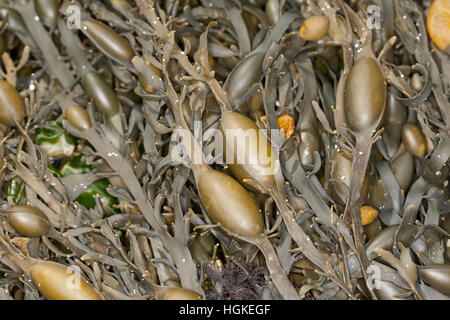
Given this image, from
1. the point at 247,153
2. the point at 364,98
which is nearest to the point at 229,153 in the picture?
the point at 247,153

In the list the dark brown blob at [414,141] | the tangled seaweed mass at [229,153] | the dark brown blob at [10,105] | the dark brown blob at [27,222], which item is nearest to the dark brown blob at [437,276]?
the tangled seaweed mass at [229,153]

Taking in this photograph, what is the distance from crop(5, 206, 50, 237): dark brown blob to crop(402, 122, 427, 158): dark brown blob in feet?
1.50

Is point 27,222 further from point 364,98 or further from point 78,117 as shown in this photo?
point 364,98

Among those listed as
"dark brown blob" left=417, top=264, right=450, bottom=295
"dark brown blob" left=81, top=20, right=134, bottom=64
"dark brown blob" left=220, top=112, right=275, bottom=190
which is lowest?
"dark brown blob" left=417, top=264, right=450, bottom=295

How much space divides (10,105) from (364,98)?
471 mm

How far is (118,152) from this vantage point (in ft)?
2.31

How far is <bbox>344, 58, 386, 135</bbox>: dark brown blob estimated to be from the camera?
593 millimetres

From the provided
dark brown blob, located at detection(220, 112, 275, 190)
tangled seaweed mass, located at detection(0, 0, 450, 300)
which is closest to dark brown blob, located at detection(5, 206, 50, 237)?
tangled seaweed mass, located at detection(0, 0, 450, 300)

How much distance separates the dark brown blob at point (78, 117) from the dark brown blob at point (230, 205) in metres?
0.23

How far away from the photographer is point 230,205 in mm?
569

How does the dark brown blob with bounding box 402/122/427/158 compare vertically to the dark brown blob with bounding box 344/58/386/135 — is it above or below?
below

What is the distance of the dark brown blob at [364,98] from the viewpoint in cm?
59

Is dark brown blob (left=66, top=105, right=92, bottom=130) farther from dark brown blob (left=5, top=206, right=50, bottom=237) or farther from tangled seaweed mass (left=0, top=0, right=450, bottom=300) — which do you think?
dark brown blob (left=5, top=206, right=50, bottom=237)
